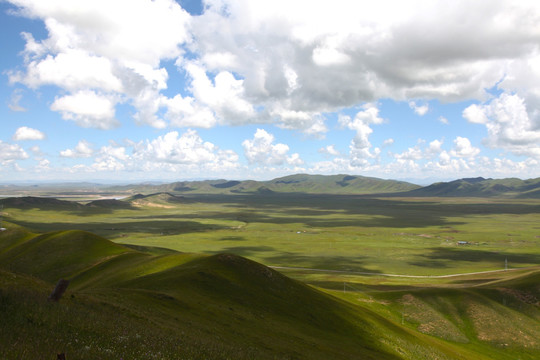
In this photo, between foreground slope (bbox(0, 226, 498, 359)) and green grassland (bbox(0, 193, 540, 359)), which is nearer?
foreground slope (bbox(0, 226, 498, 359))

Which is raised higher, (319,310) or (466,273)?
(319,310)

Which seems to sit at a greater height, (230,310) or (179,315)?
(179,315)

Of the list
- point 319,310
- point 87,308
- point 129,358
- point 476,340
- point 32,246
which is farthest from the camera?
point 32,246

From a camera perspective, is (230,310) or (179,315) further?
(230,310)

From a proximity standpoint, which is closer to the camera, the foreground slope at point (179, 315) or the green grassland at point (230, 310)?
the foreground slope at point (179, 315)

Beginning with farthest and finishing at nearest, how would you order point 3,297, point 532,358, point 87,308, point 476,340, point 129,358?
point 476,340, point 532,358, point 87,308, point 3,297, point 129,358

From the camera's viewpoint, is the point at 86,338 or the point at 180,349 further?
the point at 180,349

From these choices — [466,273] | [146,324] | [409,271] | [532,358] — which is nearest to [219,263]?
[146,324]

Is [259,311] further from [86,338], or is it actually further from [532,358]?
[532,358]
